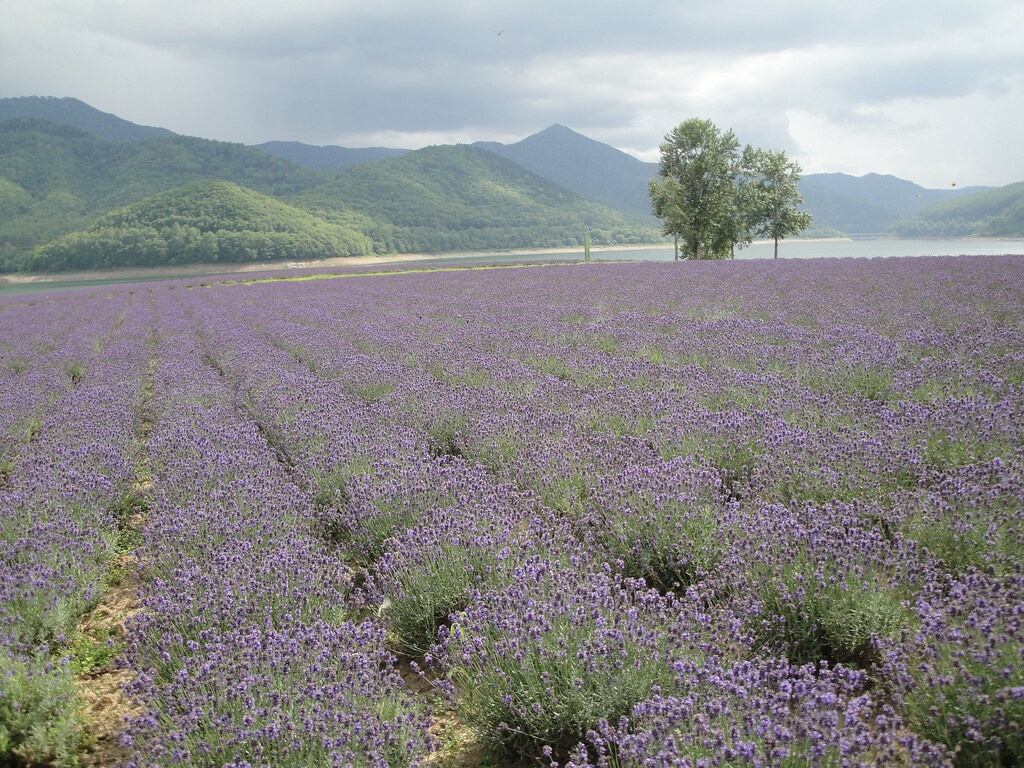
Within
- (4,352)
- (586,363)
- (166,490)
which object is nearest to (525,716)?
(166,490)

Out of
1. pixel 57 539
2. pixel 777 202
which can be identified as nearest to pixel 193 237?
pixel 777 202

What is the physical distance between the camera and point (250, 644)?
233 cm

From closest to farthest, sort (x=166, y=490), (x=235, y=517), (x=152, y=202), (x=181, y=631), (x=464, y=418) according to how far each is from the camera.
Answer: (x=181, y=631)
(x=235, y=517)
(x=166, y=490)
(x=464, y=418)
(x=152, y=202)

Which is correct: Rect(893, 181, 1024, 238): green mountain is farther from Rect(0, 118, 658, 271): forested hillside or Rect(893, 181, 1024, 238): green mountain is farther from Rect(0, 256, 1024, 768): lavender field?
Rect(0, 256, 1024, 768): lavender field

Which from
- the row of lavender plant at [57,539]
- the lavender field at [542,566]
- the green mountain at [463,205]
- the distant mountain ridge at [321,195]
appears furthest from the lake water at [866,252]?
the row of lavender plant at [57,539]

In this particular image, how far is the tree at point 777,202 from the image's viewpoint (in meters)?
35.4

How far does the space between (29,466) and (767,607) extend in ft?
17.4

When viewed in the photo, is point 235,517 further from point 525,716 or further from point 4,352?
point 4,352

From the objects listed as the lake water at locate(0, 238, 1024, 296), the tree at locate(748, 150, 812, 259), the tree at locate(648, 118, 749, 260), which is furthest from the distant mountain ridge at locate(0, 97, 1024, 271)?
the tree at locate(748, 150, 812, 259)

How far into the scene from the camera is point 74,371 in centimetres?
985

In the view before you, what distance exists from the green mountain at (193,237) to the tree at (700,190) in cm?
3552

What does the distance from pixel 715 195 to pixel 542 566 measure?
36.0 meters

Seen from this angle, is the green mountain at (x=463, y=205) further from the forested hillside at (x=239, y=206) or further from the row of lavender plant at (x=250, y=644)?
the row of lavender plant at (x=250, y=644)

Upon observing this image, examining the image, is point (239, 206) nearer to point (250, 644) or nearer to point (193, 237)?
point (193, 237)
